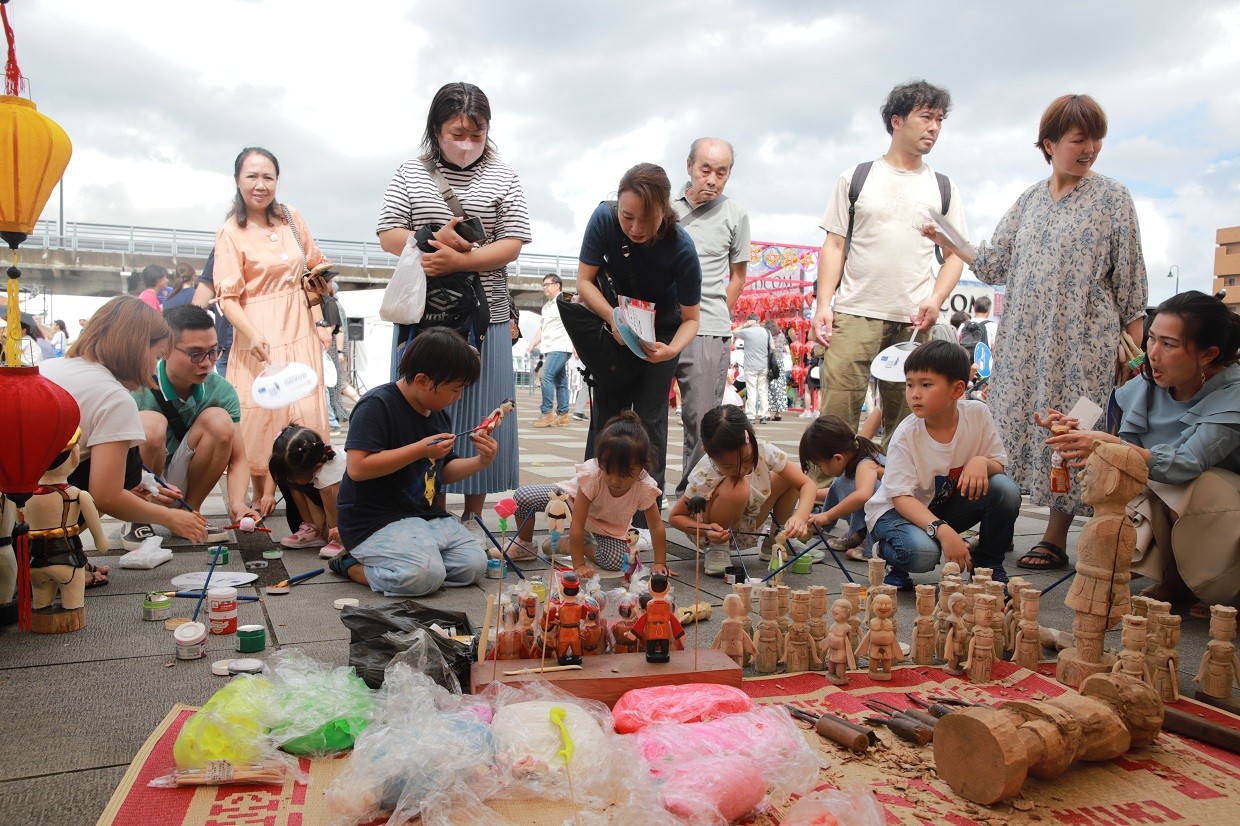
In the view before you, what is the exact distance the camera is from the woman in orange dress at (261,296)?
15.0ft

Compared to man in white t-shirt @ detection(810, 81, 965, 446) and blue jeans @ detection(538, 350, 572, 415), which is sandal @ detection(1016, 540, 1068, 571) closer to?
man in white t-shirt @ detection(810, 81, 965, 446)

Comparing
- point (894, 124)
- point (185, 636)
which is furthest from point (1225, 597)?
point (185, 636)

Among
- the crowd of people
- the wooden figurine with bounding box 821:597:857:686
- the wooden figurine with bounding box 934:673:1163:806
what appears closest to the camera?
the wooden figurine with bounding box 934:673:1163:806

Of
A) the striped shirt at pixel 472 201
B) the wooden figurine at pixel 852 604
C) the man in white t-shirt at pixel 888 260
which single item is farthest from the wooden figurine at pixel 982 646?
the striped shirt at pixel 472 201

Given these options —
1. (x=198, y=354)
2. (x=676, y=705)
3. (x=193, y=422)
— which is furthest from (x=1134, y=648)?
(x=193, y=422)

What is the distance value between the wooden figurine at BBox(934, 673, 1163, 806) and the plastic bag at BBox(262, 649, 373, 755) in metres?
1.31

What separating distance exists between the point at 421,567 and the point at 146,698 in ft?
3.90

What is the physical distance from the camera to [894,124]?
14.8ft

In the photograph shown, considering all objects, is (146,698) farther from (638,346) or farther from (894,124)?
(894,124)

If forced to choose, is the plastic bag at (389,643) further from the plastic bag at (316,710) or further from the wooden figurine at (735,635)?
the wooden figurine at (735,635)

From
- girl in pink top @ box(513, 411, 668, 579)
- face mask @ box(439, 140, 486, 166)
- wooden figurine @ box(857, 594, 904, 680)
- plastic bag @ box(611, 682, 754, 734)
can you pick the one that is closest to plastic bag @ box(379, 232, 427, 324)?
face mask @ box(439, 140, 486, 166)

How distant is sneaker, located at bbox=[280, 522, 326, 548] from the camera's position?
13.8 ft

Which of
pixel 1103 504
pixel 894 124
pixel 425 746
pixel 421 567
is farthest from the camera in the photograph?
pixel 894 124

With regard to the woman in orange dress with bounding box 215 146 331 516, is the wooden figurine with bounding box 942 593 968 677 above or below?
below
